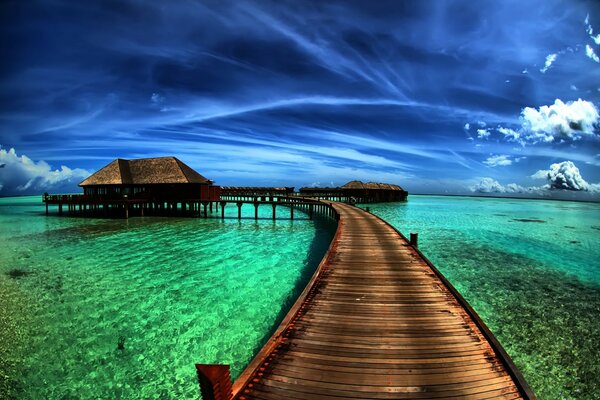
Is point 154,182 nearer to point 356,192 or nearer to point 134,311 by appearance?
point 134,311

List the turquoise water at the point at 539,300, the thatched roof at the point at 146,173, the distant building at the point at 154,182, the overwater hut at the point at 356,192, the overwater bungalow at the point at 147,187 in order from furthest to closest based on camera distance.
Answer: the overwater hut at the point at 356,192
the thatched roof at the point at 146,173
the distant building at the point at 154,182
the overwater bungalow at the point at 147,187
the turquoise water at the point at 539,300

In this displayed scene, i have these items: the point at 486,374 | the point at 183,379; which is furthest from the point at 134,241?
the point at 486,374

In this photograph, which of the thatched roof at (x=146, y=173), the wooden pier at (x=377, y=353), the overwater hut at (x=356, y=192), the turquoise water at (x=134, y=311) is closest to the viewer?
the wooden pier at (x=377, y=353)

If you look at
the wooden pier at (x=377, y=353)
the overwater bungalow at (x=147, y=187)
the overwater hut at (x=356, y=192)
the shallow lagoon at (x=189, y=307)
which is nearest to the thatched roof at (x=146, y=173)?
the overwater bungalow at (x=147, y=187)

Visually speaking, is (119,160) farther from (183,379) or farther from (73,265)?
(183,379)

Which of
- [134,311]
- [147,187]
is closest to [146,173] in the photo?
[147,187]

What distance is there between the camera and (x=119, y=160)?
39.5 meters

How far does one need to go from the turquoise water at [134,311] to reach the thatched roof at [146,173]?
18.3 m

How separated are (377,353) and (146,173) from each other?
39795mm

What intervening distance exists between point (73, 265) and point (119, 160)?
29.3 meters

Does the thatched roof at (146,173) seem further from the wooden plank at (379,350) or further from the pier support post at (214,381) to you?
the pier support post at (214,381)

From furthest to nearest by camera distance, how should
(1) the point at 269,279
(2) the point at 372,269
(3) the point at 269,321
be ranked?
(1) the point at 269,279
(2) the point at 372,269
(3) the point at 269,321

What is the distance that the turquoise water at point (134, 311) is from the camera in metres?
6.20

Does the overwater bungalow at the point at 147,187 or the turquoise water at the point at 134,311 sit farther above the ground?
the overwater bungalow at the point at 147,187
